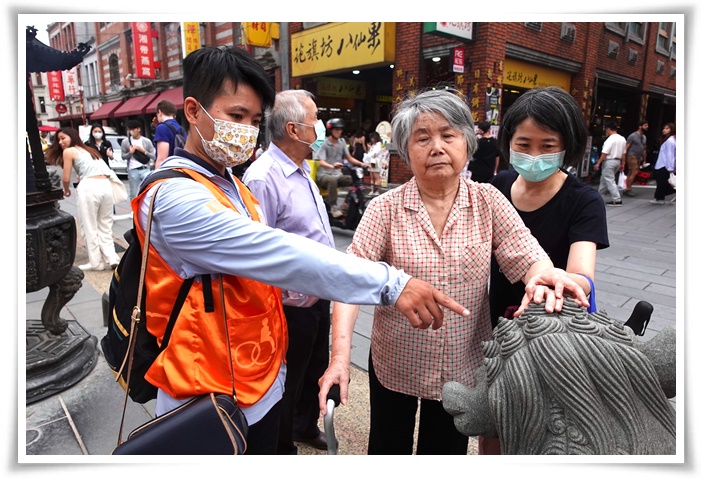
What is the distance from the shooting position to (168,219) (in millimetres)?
1112

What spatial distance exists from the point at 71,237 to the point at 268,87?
2.41 metres

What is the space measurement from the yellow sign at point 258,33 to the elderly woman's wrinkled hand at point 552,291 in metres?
12.8

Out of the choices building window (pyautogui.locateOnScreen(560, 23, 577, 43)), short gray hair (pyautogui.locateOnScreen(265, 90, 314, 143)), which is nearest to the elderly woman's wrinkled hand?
short gray hair (pyautogui.locateOnScreen(265, 90, 314, 143))

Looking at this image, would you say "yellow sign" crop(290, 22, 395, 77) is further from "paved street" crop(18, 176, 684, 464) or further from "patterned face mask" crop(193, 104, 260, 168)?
"patterned face mask" crop(193, 104, 260, 168)

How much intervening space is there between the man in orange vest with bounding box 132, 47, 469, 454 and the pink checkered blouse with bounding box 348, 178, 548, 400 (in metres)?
0.32

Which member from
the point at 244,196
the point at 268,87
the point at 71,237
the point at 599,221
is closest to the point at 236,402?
the point at 244,196

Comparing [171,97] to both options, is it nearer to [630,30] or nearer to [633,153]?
[630,30]

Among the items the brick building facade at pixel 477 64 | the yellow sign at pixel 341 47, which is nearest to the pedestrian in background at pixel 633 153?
the brick building facade at pixel 477 64

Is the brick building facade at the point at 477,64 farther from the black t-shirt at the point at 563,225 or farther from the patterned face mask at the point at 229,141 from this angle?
the patterned face mask at the point at 229,141

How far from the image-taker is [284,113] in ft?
8.01

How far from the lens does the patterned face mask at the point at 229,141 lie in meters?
1.36

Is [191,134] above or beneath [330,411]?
above

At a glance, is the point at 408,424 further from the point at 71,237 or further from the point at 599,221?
the point at 71,237

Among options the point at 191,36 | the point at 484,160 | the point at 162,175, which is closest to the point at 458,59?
the point at 484,160
